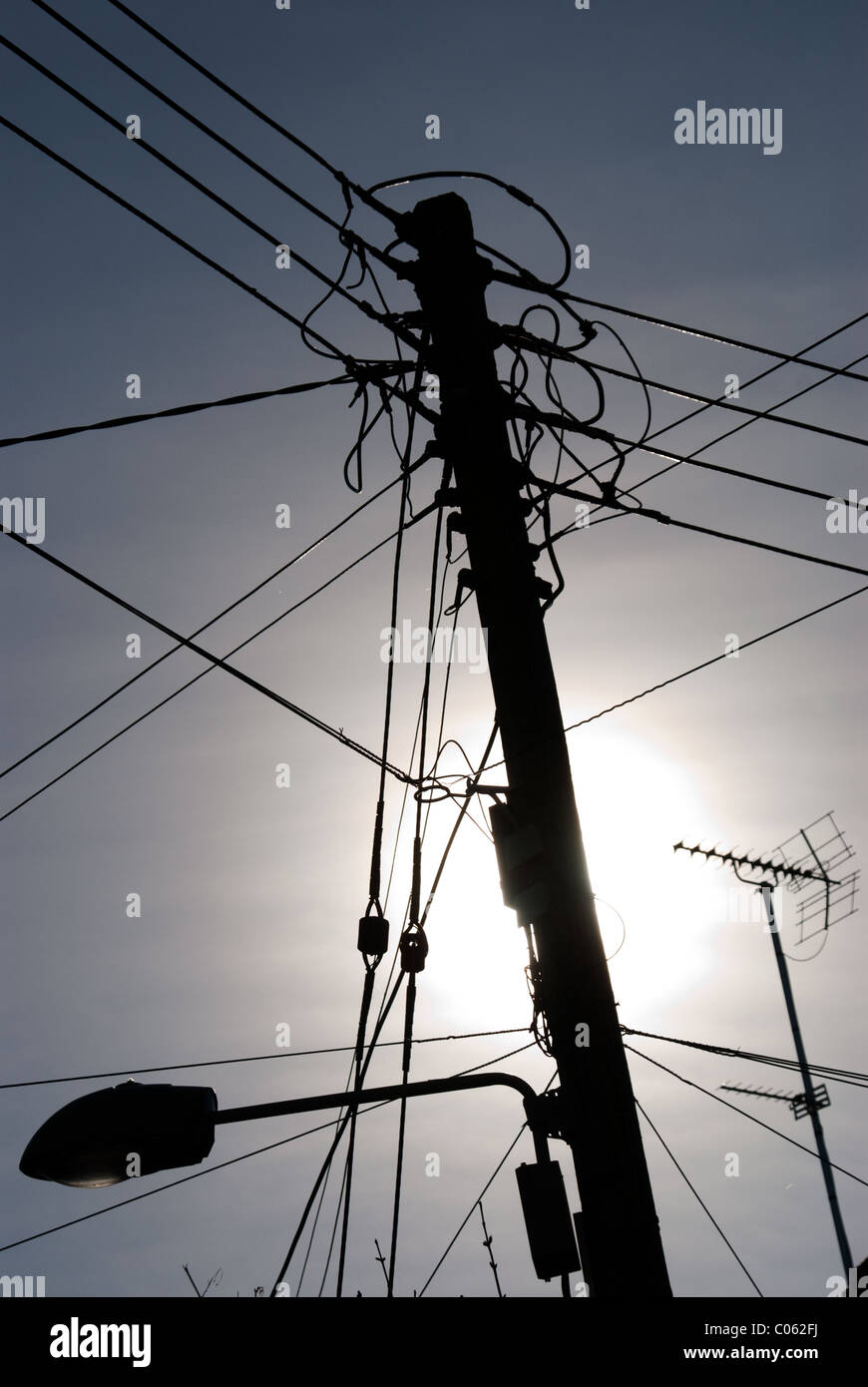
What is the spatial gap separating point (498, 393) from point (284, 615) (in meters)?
3.06

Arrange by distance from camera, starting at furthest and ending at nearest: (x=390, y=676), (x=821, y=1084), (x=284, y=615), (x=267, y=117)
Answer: (x=821, y=1084) < (x=284, y=615) < (x=390, y=676) < (x=267, y=117)

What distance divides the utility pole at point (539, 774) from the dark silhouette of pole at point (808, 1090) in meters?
17.2

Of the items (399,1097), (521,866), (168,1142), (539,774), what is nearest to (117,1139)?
(168,1142)

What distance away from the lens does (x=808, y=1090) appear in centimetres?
2077

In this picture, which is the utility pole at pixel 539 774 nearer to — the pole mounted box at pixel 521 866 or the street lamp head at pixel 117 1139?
the pole mounted box at pixel 521 866

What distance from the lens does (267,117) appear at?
6465 millimetres

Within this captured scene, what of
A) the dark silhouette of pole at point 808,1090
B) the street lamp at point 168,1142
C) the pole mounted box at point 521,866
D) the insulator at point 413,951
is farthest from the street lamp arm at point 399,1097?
the dark silhouette of pole at point 808,1090

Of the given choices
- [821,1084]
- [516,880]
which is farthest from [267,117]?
[821,1084]

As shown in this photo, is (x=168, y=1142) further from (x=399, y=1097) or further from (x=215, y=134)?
(x=215, y=134)

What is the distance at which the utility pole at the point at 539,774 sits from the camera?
16.9ft

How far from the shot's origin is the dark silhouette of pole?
20.8 meters

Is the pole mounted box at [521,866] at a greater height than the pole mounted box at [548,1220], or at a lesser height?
greater
